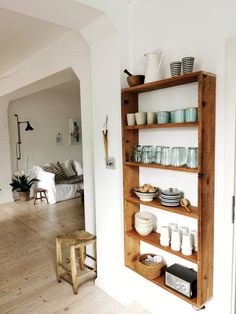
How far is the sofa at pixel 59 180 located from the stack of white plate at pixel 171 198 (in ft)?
12.0

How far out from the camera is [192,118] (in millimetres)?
1593

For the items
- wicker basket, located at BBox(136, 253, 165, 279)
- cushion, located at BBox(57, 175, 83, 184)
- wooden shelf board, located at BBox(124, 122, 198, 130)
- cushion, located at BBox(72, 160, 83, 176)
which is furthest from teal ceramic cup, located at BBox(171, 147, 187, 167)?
cushion, located at BBox(72, 160, 83, 176)

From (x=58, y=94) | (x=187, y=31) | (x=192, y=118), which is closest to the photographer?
(x=192, y=118)

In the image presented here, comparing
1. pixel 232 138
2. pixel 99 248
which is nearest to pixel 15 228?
pixel 99 248

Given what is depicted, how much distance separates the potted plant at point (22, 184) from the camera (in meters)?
5.64

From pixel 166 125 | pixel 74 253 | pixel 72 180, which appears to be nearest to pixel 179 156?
pixel 166 125

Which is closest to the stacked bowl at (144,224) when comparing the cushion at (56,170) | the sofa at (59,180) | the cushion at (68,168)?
the sofa at (59,180)

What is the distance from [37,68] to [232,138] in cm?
282

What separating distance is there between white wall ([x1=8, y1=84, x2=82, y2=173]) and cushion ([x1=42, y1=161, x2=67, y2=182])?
0.54 metres

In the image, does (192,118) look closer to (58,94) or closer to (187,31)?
(187,31)

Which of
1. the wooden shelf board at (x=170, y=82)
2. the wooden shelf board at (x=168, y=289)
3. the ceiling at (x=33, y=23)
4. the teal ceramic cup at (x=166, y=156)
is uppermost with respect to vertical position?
the ceiling at (x=33, y=23)

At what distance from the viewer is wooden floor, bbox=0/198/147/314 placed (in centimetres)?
220

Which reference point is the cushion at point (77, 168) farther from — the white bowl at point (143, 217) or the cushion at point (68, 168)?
the white bowl at point (143, 217)

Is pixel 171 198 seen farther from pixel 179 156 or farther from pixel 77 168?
pixel 77 168
